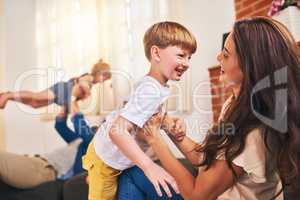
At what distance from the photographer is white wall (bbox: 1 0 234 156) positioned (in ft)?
2.64

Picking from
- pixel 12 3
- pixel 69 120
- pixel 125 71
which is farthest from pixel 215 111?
pixel 12 3

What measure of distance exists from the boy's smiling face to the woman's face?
8 centimetres

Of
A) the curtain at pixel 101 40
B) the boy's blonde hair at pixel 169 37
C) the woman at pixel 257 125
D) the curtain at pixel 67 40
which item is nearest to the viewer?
the woman at pixel 257 125

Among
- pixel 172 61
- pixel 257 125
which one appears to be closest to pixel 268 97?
pixel 257 125

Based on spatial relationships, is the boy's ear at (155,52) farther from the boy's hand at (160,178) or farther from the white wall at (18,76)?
the white wall at (18,76)

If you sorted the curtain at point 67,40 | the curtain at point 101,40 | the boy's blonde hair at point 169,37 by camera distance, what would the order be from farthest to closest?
the curtain at point 67,40 → the curtain at point 101,40 → the boy's blonde hair at point 169,37

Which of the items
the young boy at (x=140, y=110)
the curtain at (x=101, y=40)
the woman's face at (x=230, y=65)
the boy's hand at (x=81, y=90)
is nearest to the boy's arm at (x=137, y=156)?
the young boy at (x=140, y=110)

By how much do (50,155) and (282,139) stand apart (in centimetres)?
73

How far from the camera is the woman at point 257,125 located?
0.61 metres

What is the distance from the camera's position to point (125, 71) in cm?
91

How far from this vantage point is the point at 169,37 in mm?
715

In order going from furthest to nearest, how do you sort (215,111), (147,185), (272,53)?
(215,111) < (147,185) < (272,53)

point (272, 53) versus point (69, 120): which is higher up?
point (272, 53)

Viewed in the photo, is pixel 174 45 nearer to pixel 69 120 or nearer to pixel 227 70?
pixel 227 70
